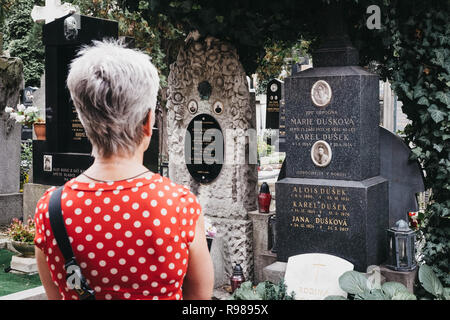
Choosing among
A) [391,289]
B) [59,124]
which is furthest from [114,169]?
[59,124]

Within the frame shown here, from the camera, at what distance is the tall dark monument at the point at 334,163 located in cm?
538

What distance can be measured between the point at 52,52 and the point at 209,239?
4416 millimetres

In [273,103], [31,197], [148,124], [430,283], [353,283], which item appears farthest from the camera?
[273,103]

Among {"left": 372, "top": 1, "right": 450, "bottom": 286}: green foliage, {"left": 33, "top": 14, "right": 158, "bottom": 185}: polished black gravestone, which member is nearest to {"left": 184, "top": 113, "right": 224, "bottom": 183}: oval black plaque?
{"left": 372, "top": 1, "right": 450, "bottom": 286}: green foliage

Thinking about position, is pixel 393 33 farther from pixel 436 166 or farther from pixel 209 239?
pixel 209 239

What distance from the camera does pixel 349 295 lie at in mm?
4855

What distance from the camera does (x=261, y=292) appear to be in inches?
177

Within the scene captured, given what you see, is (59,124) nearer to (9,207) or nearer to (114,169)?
(9,207)

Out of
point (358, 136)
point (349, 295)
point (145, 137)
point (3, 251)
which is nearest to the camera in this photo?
point (145, 137)

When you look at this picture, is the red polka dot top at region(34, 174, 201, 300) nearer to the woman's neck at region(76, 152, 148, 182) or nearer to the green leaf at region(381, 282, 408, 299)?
the woman's neck at region(76, 152, 148, 182)

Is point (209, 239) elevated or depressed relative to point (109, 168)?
depressed

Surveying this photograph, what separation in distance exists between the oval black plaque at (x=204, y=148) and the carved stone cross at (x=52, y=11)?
10.2 feet

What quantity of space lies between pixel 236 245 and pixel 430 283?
251 cm
